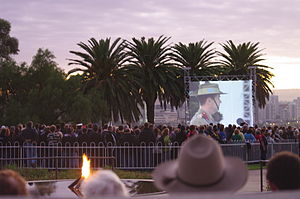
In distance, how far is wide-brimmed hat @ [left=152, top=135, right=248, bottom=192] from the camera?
12.1 feet

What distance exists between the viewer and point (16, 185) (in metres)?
3.50

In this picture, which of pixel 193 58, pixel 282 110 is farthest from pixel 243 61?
pixel 282 110

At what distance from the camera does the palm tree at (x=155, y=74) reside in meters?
49.1

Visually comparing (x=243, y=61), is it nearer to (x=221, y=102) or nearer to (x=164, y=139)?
(x=221, y=102)

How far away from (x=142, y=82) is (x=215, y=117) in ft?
28.3

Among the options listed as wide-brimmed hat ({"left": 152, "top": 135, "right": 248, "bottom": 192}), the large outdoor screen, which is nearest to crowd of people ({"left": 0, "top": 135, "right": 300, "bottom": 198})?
wide-brimmed hat ({"left": 152, "top": 135, "right": 248, "bottom": 192})

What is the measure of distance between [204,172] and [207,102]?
1536 inches

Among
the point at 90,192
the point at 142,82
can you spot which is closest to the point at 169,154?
the point at 90,192

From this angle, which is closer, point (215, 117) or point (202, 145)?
point (202, 145)

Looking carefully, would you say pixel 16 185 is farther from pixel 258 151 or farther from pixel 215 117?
pixel 215 117

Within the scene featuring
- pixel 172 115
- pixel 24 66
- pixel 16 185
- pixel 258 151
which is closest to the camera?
pixel 16 185

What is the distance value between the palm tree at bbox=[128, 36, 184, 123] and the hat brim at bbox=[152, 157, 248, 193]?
4432 cm

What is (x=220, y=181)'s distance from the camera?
374 cm

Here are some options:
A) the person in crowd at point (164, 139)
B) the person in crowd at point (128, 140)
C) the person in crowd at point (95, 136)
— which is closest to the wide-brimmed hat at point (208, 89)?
the person in crowd at point (164, 139)
